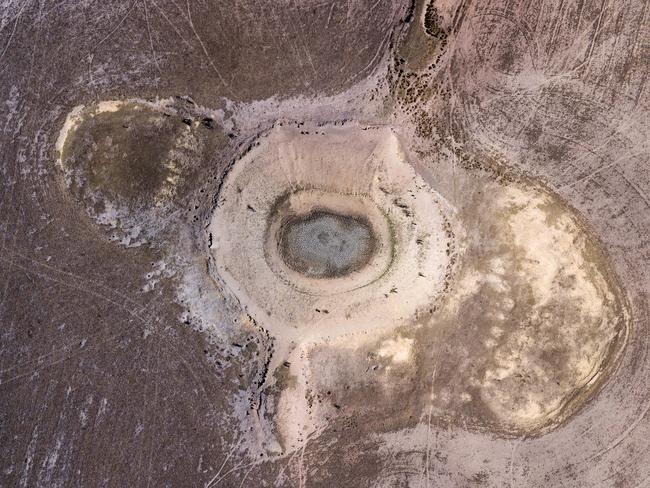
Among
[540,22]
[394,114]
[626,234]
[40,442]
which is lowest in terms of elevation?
[40,442]

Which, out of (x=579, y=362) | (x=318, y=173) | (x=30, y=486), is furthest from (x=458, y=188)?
(x=30, y=486)

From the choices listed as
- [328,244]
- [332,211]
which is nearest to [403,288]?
[328,244]

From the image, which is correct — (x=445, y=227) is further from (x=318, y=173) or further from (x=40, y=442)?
(x=40, y=442)

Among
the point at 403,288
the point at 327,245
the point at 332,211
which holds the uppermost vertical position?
the point at 332,211

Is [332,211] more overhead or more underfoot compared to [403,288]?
more overhead

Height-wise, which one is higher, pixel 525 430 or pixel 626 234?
pixel 626 234

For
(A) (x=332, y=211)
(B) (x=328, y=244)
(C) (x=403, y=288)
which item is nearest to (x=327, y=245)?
(B) (x=328, y=244)

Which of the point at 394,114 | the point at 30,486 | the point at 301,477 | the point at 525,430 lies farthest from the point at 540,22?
the point at 30,486

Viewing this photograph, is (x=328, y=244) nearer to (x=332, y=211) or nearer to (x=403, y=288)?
(x=332, y=211)
